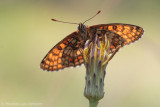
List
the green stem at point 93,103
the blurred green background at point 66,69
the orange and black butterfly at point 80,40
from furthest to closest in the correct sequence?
the blurred green background at point 66,69 → the orange and black butterfly at point 80,40 → the green stem at point 93,103

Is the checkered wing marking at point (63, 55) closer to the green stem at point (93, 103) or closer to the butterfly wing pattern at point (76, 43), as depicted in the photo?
the butterfly wing pattern at point (76, 43)

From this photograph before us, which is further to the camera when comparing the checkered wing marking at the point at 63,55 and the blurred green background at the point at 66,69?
the blurred green background at the point at 66,69

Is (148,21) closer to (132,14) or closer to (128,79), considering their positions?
(132,14)

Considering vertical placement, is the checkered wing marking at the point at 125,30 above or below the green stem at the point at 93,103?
above

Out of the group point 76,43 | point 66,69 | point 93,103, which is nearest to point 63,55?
point 76,43

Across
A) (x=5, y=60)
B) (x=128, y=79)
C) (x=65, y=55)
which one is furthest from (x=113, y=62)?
(x=65, y=55)

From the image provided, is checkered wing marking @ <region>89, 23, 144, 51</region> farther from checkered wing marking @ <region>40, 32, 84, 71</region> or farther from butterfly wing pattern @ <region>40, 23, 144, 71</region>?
checkered wing marking @ <region>40, 32, 84, 71</region>

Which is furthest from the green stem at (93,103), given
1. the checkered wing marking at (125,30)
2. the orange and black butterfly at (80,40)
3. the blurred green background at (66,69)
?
the blurred green background at (66,69)

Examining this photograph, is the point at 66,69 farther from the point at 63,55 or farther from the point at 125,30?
the point at 125,30
